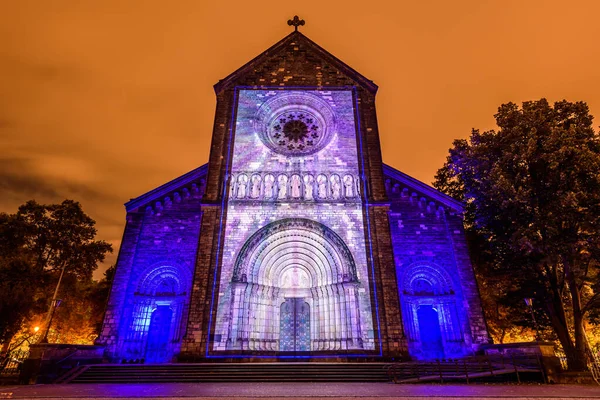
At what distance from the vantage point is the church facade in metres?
15.0

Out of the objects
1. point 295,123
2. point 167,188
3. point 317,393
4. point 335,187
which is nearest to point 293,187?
point 335,187

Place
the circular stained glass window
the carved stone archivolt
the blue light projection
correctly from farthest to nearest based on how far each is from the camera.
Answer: the circular stained glass window
the carved stone archivolt
the blue light projection

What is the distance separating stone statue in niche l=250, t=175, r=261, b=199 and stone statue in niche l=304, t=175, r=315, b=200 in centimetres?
243

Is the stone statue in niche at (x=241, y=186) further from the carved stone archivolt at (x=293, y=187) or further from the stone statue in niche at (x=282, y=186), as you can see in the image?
the stone statue in niche at (x=282, y=186)

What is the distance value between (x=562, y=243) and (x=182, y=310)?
56.4ft

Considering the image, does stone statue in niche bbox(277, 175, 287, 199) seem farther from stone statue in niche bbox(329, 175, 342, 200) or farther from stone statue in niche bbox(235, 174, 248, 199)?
stone statue in niche bbox(329, 175, 342, 200)

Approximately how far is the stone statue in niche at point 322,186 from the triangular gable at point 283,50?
6944 mm

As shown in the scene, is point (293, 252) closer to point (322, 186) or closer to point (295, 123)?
point (322, 186)

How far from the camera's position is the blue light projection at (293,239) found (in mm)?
15031

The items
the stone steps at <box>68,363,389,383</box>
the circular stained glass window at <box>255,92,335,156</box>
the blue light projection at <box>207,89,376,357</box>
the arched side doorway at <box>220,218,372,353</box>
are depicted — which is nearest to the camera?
the stone steps at <box>68,363,389,383</box>

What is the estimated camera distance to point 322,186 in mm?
17750

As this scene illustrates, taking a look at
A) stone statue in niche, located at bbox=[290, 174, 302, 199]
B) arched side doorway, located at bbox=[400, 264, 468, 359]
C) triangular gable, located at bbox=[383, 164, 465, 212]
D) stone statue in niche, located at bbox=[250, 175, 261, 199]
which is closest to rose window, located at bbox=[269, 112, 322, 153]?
stone statue in niche, located at bbox=[290, 174, 302, 199]

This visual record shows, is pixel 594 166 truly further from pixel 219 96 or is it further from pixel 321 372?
pixel 219 96

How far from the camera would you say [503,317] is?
2225 cm
